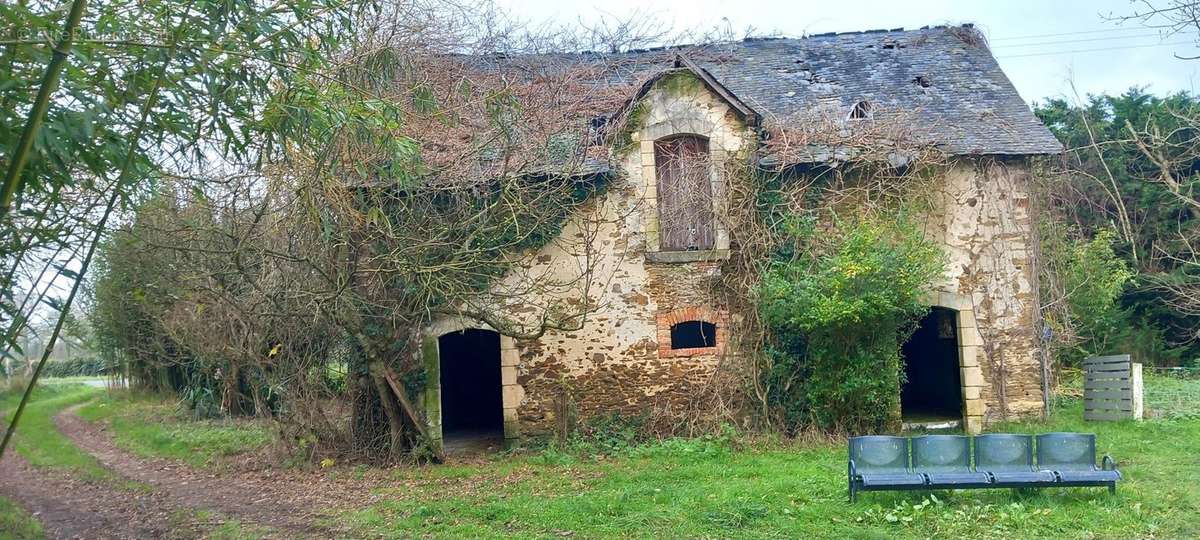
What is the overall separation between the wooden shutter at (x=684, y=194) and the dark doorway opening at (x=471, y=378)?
4.44 meters

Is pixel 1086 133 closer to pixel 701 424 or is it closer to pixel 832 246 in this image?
pixel 832 246

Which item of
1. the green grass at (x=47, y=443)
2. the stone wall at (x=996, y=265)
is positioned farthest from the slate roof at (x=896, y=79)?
the green grass at (x=47, y=443)

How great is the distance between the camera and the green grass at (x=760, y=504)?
7.52 metres

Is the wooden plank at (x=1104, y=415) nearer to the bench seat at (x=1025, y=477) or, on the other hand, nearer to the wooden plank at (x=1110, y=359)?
the wooden plank at (x=1110, y=359)

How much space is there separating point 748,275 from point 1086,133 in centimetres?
1825

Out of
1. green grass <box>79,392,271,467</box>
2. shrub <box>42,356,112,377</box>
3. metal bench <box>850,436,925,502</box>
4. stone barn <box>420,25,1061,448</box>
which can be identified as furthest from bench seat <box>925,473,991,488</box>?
shrub <box>42,356,112,377</box>

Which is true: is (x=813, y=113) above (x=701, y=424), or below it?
above

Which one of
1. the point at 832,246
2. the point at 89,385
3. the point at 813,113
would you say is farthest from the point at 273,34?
the point at 89,385

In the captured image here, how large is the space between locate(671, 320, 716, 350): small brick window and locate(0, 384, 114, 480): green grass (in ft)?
26.0

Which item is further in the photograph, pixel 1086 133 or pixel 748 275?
pixel 1086 133

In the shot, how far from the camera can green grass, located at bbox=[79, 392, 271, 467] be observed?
1388 cm

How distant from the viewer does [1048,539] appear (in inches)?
279

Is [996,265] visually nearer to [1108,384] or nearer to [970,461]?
[1108,384]

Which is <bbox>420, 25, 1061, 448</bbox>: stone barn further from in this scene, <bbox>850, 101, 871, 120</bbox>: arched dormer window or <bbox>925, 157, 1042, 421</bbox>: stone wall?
<bbox>850, 101, 871, 120</bbox>: arched dormer window
